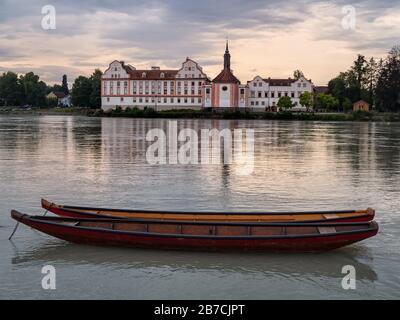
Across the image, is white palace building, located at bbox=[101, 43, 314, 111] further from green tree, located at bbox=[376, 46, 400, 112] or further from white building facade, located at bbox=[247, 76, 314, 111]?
green tree, located at bbox=[376, 46, 400, 112]

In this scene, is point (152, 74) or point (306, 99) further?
point (152, 74)

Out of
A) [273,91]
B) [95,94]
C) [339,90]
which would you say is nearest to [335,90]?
[339,90]

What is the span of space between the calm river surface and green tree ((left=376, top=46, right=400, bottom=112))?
8606cm

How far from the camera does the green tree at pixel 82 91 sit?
162000 mm

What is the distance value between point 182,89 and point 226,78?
14329 millimetres

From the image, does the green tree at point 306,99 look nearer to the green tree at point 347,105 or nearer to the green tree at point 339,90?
the green tree at point 347,105

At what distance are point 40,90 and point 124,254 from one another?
181 meters

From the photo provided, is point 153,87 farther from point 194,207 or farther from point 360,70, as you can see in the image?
point 194,207

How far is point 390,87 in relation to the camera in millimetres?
121188

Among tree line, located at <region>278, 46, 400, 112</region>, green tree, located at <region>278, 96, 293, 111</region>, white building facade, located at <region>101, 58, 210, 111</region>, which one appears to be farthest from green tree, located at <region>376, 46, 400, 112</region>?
white building facade, located at <region>101, 58, 210, 111</region>

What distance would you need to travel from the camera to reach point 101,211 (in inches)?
591

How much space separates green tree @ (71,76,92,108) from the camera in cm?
16200

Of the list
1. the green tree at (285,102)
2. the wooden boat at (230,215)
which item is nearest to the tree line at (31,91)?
the green tree at (285,102)
